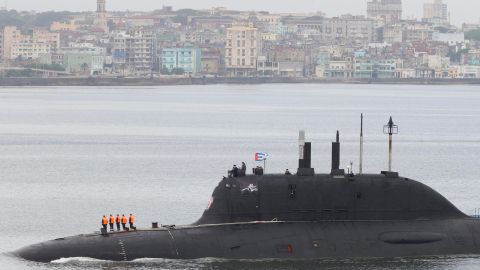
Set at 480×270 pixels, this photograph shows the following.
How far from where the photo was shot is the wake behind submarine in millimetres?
30828

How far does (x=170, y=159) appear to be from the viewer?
219ft

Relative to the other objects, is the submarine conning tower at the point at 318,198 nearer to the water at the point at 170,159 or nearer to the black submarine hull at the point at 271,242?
A: the black submarine hull at the point at 271,242

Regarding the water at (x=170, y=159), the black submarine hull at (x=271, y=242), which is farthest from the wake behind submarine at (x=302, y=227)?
the water at (x=170, y=159)

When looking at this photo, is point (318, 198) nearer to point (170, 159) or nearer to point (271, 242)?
point (271, 242)

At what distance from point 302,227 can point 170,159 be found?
118 feet

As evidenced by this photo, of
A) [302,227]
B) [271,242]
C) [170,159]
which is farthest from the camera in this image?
[170,159]

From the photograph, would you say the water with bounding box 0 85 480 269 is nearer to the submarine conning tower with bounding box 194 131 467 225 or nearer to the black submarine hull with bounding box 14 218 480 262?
the black submarine hull with bounding box 14 218 480 262

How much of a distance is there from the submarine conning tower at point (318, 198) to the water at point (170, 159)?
1.08 meters

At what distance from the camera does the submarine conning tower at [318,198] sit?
31.0m

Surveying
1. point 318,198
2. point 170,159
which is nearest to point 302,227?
point 318,198

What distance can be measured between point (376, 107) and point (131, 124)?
144 ft

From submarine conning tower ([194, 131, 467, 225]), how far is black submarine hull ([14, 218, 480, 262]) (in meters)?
0.20

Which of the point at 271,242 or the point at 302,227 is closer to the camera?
the point at 271,242

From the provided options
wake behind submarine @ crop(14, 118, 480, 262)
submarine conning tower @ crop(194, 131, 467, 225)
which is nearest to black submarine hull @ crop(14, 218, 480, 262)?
wake behind submarine @ crop(14, 118, 480, 262)
